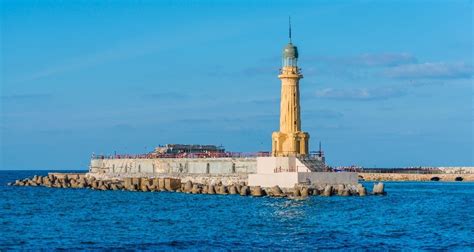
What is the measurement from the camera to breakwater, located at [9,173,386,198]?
5247 cm

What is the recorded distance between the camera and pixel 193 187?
59.8 metres

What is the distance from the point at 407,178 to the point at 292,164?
55.4 metres

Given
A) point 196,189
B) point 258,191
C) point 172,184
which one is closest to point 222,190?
point 196,189

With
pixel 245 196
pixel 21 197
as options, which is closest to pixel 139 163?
pixel 21 197

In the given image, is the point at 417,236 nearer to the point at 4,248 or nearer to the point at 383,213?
the point at 383,213

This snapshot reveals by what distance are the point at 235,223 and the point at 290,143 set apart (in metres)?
22.4

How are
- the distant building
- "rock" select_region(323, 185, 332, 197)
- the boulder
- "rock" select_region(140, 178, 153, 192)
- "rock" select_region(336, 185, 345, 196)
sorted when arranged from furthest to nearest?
1. the distant building
2. "rock" select_region(140, 178, 153, 192)
3. the boulder
4. "rock" select_region(336, 185, 345, 196)
5. "rock" select_region(323, 185, 332, 197)

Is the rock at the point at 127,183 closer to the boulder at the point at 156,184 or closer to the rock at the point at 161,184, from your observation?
the boulder at the point at 156,184

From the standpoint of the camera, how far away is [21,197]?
6019 cm

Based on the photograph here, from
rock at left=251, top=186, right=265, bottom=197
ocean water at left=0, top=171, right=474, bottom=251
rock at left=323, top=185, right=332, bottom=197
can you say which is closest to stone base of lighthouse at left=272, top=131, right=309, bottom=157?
rock at left=251, top=186, right=265, bottom=197

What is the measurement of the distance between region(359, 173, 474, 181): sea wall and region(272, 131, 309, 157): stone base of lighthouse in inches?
1812

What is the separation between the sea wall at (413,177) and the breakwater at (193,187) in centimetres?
3932

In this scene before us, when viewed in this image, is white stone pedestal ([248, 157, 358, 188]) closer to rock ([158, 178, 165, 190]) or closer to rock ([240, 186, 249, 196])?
rock ([240, 186, 249, 196])

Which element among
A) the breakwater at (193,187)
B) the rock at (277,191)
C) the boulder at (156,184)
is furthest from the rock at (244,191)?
the boulder at (156,184)
